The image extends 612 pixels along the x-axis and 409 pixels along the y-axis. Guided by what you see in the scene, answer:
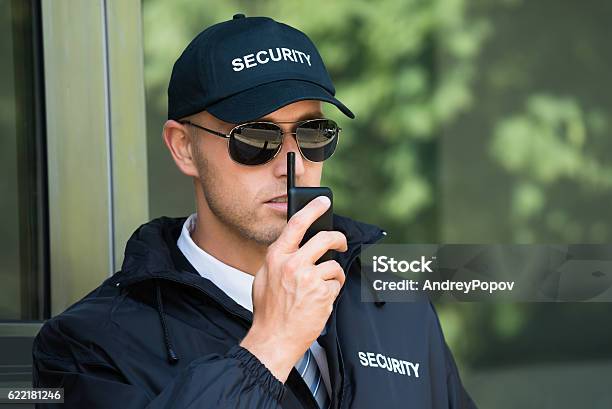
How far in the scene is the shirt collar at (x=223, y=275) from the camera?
5.98 ft

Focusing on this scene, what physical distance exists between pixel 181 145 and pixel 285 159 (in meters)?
0.28

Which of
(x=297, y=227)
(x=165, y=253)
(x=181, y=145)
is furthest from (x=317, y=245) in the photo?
(x=181, y=145)

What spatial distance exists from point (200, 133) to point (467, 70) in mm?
2528

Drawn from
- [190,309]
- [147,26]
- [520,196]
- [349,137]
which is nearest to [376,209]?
[349,137]

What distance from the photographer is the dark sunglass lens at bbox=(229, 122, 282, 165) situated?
5.79 feet

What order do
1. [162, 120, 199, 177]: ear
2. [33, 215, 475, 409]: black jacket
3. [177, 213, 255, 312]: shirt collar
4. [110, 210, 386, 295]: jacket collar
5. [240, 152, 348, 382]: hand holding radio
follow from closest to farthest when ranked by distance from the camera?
[240, 152, 348, 382]: hand holding radio → [33, 215, 475, 409]: black jacket → [110, 210, 386, 295]: jacket collar → [177, 213, 255, 312]: shirt collar → [162, 120, 199, 177]: ear

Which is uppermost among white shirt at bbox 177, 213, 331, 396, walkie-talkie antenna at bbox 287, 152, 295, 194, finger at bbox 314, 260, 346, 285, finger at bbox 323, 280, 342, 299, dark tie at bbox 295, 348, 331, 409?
walkie-talkie antenna at bbox 287, 152, 295, 194

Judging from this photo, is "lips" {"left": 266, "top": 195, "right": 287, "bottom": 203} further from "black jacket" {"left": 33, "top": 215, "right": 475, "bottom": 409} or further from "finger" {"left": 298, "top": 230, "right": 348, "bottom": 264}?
"finger" {"left": 298, "top": 230, "right": 348, "bottom": 264}

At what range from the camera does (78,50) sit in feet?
8.92

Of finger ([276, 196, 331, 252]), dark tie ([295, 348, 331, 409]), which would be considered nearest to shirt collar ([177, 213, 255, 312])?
dark tie ([295, 348, 331, 409])

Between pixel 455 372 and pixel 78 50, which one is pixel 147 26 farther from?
pixel 455 372

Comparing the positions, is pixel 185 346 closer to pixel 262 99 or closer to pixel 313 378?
pixel 313 378

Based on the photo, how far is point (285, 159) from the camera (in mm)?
1779

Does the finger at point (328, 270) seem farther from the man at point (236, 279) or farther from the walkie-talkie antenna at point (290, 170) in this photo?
the walkie-talkie antenna at point (290, 170)
